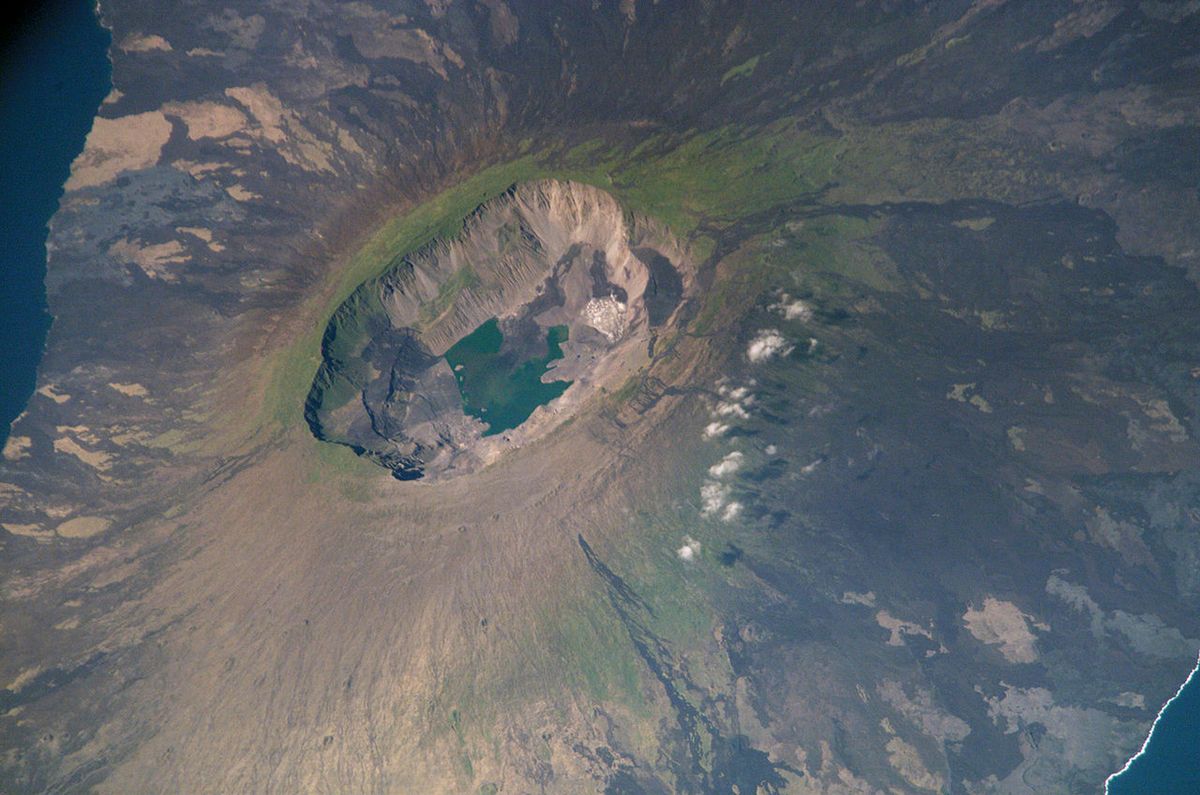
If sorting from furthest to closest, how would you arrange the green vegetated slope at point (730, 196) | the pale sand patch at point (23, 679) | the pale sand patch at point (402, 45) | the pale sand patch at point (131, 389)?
the pale sand patch at point (131, 389) → the pale sand patch at point (23, 679) → the pale sand patch at point (402, 45) → the green vegetated slope at point (730, 196)

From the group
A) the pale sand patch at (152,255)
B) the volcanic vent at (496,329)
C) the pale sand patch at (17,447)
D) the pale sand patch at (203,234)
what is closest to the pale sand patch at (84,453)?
the pale sand patch at (17,447)

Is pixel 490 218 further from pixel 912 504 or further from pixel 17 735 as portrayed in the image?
pixel 17 735

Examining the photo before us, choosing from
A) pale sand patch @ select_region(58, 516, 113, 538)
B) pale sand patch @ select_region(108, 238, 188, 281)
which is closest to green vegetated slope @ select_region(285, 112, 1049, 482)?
pale sand patch @ select_region(108, 238, 188, 281)

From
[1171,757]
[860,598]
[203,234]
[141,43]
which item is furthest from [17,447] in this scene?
[1171,757]

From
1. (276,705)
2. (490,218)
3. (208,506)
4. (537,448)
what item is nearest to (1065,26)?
(490,218)

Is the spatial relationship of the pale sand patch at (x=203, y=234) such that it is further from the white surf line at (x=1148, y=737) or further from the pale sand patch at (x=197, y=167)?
the white surf line at (x=1148, y=737)

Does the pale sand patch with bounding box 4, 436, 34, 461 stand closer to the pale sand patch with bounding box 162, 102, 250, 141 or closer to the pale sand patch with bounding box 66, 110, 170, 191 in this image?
the pale sand patch with bounding box 66, 110, 170, 191
